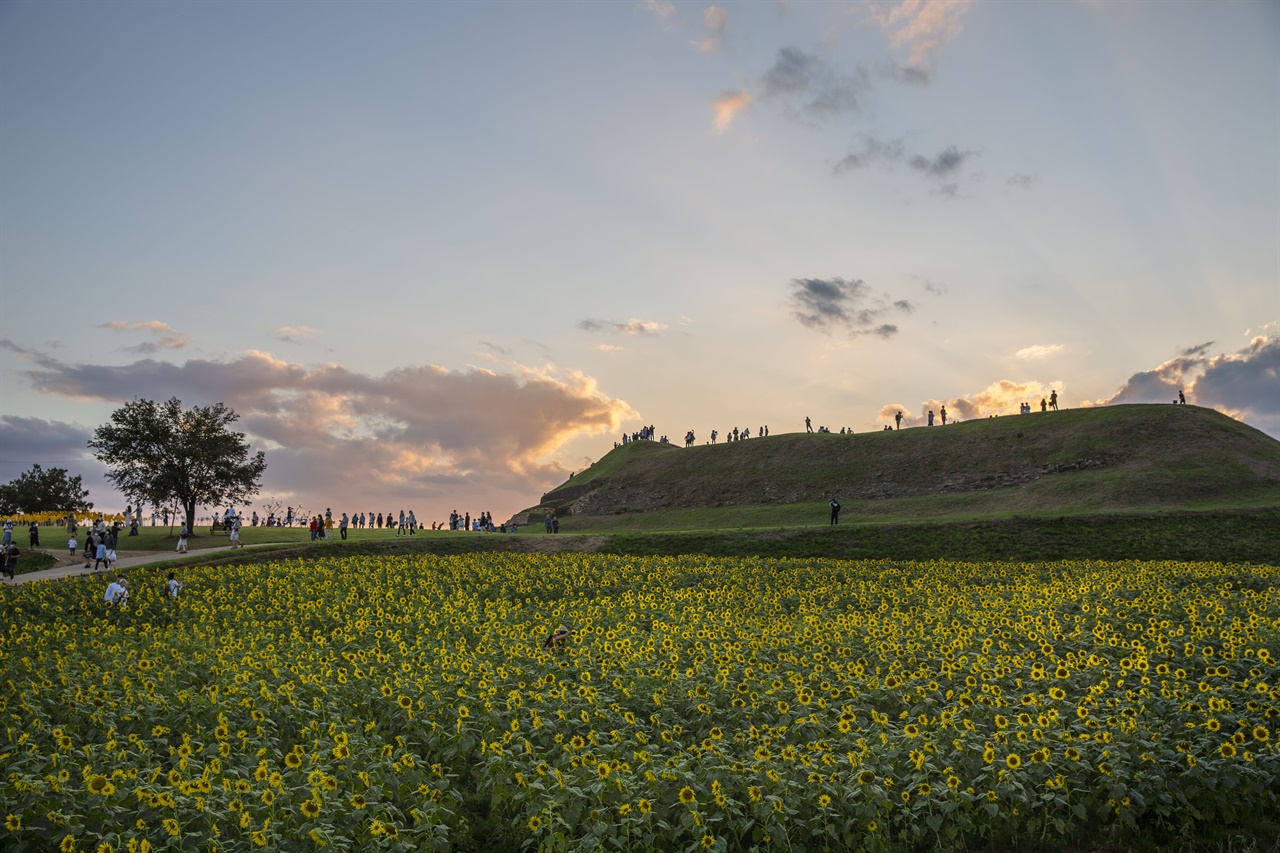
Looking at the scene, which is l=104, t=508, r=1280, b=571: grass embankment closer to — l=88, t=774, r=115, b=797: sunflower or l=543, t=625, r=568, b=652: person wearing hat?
l=543, t=625, r=568, b=652: person wearing hat

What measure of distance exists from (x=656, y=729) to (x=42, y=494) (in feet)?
311

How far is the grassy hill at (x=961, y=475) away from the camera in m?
43.9

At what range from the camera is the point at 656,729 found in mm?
10883

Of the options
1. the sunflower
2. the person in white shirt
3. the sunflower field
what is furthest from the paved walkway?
the sunflower

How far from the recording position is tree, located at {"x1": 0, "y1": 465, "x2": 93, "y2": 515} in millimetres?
80312

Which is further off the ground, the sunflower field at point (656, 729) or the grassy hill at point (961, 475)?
the grassy hill at point (961, 475)

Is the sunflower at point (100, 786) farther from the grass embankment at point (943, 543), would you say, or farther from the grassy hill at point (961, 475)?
the grassy hill at point (961, 475)

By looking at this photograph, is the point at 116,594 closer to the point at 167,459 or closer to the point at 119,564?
the point at 119,564

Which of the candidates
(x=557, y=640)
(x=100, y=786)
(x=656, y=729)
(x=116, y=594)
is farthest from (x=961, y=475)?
(x=100, y=786)

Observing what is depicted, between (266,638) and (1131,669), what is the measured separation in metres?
15.2

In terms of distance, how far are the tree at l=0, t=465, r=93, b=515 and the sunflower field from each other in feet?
254

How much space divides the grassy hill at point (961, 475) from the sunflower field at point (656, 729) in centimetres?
2831

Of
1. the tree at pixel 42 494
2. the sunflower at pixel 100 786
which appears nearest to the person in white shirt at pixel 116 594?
the sunflower at pixel 100 786

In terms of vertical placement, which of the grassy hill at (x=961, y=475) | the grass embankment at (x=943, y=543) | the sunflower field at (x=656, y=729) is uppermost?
the grassy hill at (x=961, y=475)
